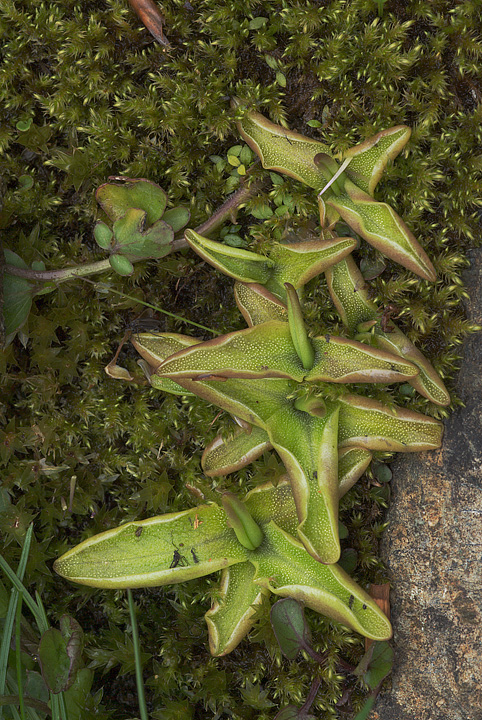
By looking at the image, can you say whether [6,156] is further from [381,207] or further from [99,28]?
[381,207]

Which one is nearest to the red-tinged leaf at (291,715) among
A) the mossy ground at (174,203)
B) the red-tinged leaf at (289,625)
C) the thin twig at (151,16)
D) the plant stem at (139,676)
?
the mossy ground at (174,203)

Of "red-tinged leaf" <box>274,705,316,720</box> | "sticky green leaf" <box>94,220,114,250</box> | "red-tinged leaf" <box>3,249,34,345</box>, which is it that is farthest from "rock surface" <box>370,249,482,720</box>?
"red-tinged leaf" <box>3,249,34,345</box>

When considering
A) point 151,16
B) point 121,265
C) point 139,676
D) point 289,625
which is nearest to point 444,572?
point 289,625

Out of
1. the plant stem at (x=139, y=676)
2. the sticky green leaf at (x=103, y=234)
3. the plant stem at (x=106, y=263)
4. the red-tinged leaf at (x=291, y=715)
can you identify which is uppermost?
the sticky green leaf at (x=103, y=234)

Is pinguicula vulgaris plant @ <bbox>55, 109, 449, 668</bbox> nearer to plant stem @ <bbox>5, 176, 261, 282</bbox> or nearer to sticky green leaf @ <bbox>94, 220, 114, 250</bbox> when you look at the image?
sticky green leaf @ <bbox>94, 220, 114, 250</bbox>

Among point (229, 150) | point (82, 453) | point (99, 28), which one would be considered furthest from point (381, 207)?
point (82, 453)

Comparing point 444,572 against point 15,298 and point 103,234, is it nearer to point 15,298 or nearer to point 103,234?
point 103,234

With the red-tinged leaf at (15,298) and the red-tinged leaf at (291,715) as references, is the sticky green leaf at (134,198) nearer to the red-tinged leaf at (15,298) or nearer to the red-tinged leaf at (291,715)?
the red-tinged leaf at (15,298)
